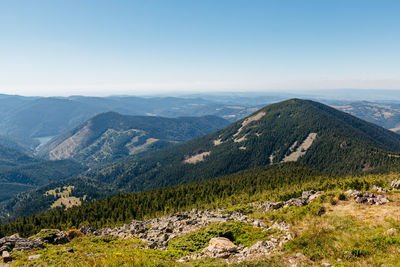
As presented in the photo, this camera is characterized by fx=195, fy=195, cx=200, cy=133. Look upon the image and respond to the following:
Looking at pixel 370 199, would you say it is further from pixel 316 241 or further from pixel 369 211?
pixel 316 241

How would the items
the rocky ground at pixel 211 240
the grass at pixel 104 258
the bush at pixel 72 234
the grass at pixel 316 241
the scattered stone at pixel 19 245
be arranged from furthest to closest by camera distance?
the bush at pixel 72 234 < the scattered stone at pixel 19 245 < the rocky ground at pixel 211 240 < the grass at pixel 104 258 < the grass at pixel 316 241

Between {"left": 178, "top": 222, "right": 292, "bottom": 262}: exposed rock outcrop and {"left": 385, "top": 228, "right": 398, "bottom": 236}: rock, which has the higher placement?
{"left": 385, "top": 228, "right": 398, "bottom": 236}: rock

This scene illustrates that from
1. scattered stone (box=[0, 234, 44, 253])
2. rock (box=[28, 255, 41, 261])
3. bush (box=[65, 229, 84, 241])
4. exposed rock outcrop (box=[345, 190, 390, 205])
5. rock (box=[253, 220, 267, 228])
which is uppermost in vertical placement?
exposed rock outcrop (box=[345, 190, 390, 205])

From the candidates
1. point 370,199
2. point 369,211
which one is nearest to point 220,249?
point 369,211

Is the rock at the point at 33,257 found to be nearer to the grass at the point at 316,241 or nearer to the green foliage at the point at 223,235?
the grass at the point at 316,241

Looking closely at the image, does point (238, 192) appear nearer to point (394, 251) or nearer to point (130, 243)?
point (130, 243)

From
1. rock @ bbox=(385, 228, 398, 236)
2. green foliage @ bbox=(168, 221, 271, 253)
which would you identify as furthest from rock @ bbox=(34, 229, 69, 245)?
rock @ bbox=(385, 228, 398, 236)

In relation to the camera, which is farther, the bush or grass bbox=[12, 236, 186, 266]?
the bush

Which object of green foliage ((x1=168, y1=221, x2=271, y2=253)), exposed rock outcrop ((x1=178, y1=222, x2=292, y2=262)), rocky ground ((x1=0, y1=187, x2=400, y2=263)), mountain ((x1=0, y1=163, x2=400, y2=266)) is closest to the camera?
mountain ((x1=0, y1=163, x2=400, y2=266))

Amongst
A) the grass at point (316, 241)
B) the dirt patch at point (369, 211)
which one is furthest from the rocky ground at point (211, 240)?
the dirt patch at point (369, 211)

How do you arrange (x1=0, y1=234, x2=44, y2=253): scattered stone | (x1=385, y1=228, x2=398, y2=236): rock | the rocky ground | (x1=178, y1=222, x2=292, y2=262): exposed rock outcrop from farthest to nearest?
1. (x1=0, y1=234, x2=44, y2=253): scattered stone
2. the rocky ground
3. (x1=178, y1=222, x2=292, y2=262): exposed rock outcrop
4. (x1=385, y1=228, x2=398, y2=236): rock

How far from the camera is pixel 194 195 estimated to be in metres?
128

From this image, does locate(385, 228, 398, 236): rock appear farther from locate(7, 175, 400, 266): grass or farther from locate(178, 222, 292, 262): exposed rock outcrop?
locate(178, 222, 292, 262): exposed rock outcrop

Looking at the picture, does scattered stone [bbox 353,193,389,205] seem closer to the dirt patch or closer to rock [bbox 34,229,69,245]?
the dirt patch
